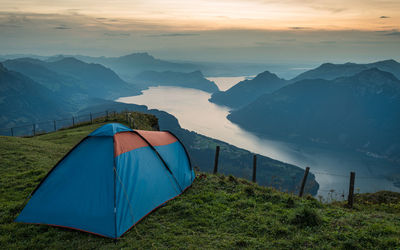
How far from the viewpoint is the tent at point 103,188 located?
9609 mm

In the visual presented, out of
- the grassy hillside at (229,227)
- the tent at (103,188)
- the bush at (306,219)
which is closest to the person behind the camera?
the grassy hillside at (229,227)

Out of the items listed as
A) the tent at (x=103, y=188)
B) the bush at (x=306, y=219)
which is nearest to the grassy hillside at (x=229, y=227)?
the bush at (x=306, y=219)

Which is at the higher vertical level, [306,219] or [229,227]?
[306,219]

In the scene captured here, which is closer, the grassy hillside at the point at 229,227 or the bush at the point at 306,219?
the grassy hillside at the point at 229,227

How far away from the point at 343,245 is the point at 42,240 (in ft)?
32.4

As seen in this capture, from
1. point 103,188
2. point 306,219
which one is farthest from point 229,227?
point 103,188

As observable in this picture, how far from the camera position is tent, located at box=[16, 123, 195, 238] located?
31.5ft

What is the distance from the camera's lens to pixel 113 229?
9219 mm

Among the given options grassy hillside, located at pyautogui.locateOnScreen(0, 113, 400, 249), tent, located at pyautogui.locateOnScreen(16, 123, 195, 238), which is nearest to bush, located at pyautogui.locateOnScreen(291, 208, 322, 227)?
grassy hillside, located at pyautogui.locateOnScreen(0, 113, 400, 249)

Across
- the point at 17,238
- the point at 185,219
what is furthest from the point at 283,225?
the point at 17,238

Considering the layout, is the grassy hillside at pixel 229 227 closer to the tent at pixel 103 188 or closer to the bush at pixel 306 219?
the bush at pixel 306 219

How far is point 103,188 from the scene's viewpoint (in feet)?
32.8

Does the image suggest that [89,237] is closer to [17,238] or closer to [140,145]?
[17,238]

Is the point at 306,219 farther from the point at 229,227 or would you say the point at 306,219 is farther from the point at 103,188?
the point at 103,188
